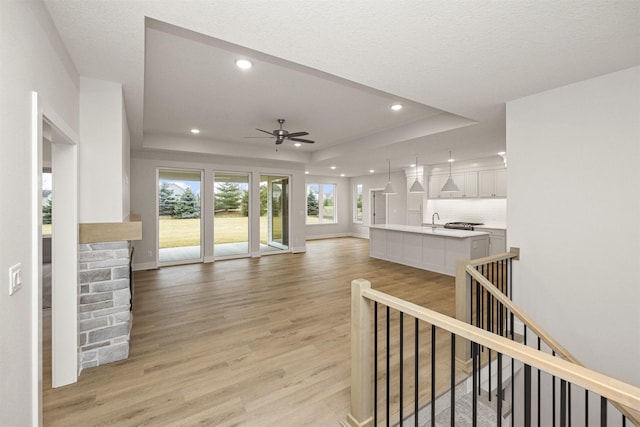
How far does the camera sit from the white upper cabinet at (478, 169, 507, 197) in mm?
7150

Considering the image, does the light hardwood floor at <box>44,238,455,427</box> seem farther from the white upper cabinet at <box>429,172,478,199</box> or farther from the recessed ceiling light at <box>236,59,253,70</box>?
the white upper cabinet at <box>429,172,478,199</box>

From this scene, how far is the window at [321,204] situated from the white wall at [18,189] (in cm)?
987

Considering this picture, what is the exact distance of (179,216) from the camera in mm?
6785

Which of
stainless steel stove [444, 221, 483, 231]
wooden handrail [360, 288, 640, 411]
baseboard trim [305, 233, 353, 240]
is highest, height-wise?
stainless steel stove [444, 221, 483, 231]

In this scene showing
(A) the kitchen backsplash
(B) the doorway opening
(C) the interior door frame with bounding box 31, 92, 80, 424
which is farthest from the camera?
(B) the doorway opening

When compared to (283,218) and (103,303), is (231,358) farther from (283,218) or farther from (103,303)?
(283,218)

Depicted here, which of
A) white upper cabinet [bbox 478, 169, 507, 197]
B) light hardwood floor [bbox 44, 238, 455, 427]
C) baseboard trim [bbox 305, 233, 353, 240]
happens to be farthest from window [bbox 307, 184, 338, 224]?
light hardwood floor [bbox 44, 238, 455, 427]

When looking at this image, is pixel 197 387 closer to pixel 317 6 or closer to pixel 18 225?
pixel 18 225

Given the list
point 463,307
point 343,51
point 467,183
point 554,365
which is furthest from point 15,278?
point 467,183

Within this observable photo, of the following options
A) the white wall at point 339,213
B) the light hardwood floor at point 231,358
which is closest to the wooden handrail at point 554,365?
the light hardwood floor at point 231,358

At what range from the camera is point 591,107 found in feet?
8.91

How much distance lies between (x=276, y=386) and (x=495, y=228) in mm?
6985

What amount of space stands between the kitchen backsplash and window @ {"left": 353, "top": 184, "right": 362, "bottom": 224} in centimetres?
338

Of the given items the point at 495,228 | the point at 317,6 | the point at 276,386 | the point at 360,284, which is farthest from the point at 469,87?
the point at 495,228
